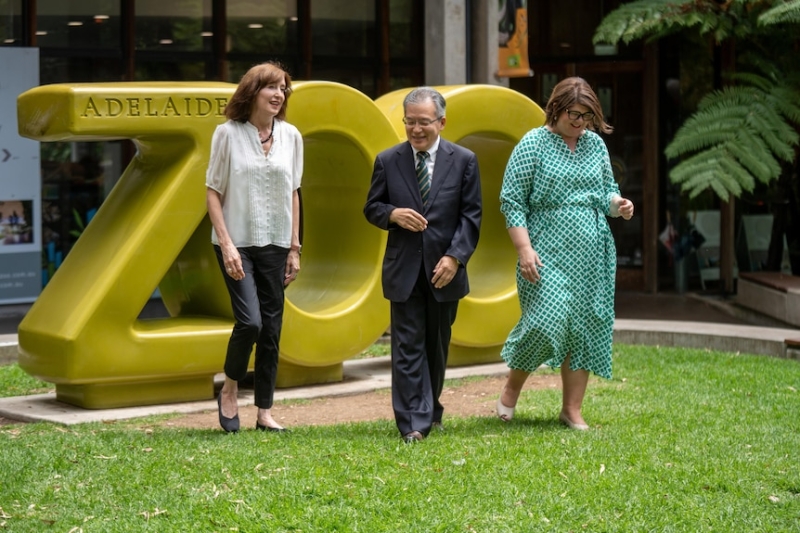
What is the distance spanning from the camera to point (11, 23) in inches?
508

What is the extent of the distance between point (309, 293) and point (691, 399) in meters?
2.98

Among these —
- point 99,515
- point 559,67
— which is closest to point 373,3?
point 559,67

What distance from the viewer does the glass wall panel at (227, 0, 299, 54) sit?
14.2 meters

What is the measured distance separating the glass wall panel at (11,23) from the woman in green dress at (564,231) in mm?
7619

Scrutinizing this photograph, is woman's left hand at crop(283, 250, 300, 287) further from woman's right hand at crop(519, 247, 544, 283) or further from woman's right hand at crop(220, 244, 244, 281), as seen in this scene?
woman's right hand at crop(519, 247, 544, 283)

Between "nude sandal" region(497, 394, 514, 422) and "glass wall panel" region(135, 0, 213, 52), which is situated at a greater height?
"glass wall panel" region(135, 0, 213, 52)

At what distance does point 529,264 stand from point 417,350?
739mm

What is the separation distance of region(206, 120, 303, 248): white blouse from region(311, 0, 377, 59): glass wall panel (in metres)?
8.08

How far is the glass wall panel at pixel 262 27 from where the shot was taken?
14195mm

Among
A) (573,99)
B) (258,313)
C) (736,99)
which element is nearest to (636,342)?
(736,99)

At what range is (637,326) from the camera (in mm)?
11953

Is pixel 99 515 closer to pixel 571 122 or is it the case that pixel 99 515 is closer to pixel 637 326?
pixel 571 122

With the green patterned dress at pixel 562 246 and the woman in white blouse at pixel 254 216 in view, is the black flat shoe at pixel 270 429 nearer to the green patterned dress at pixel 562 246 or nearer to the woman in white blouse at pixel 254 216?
the woman in white blouse at pixel 254 216

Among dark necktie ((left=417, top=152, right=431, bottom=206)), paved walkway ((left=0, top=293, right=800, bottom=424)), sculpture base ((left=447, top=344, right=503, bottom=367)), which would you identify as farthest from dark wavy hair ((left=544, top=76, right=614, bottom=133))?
sculpture base ((left=447, top=344, right=503, bottom=367))
